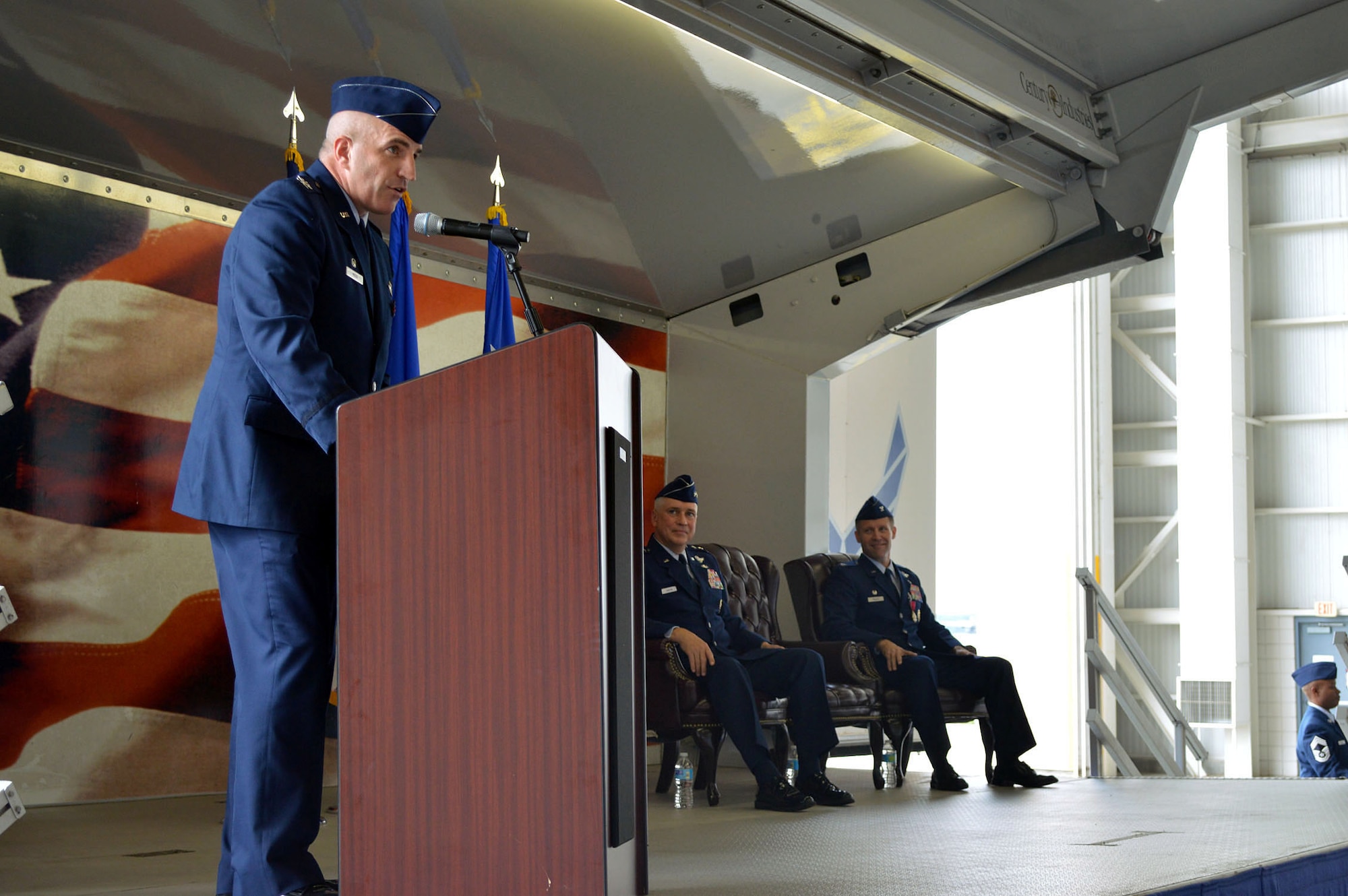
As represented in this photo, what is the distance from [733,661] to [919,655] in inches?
34.8

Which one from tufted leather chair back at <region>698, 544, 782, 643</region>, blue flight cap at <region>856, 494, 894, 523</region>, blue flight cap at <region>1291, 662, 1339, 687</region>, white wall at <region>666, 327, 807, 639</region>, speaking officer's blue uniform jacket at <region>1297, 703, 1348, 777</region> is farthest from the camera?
blue flight cap at <region>1291, 662, 1339, 687</region>

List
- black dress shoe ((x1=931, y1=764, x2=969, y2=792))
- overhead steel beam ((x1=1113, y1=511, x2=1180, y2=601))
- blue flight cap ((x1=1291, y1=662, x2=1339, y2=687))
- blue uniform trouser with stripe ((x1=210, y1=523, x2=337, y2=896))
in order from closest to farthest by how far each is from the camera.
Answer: blue uniform trouser with stripe ((x1=210, y1=523, x2=337, y2=896)), black dress shoe ((x1=931, y1=764, x2=969, y2=792)), blue flight cap ((x1=1291, y1=662, x2=1339, y2=687)), overhead steel beam ((x1=1113, y1=511, x2=1180, y2=601))

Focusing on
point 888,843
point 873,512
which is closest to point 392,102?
point 888,843

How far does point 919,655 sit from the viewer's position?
14.2 ft

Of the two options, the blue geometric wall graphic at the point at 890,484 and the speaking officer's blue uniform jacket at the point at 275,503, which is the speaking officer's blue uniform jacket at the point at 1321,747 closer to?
the blue geometric wall graphic at the point at 890,484

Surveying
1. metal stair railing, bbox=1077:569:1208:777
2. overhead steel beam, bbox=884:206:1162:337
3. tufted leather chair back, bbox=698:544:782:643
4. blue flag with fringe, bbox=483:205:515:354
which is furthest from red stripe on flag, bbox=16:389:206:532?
metal stair railing, bbox=1077:569:1208:777

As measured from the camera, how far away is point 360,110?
1.76m

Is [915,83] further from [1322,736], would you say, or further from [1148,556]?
[1148,556]

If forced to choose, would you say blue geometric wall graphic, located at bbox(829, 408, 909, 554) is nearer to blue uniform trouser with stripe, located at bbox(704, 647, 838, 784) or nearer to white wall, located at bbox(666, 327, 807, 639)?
white wall, located at bbox(666, 327, 807, 639)

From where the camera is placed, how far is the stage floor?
6.97 ft

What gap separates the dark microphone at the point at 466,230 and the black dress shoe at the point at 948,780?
9.96 ft

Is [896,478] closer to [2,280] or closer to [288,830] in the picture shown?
[2,280]

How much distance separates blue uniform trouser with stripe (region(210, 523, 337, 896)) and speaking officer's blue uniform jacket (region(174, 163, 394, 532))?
0.05 metres

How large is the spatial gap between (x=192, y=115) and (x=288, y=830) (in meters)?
2.82
